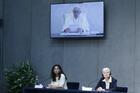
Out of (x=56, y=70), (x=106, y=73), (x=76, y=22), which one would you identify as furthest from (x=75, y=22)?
(x=106, y=73)

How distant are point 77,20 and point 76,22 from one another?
0.06 metres

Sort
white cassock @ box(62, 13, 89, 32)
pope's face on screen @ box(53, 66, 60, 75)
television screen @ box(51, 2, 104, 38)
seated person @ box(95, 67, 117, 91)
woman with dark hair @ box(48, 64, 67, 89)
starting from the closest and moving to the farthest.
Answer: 1. seated person @ box(95, 67, 117, 91)
2. woman with dark hair @ box(48, 64, 67, 89)
3. pope's face on screen @ box(53, 66, 60, 75)
4. television screen @ box(51, 2, 104, 38)
5. white cassock @ box(62, 13, 89, 32)

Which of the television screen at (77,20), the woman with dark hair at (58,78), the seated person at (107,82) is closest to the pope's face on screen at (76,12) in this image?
the television screen at (77,20)

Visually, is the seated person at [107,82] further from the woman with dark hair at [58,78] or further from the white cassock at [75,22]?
the white cassock at [75,22]

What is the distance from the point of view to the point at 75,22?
30.6 ft

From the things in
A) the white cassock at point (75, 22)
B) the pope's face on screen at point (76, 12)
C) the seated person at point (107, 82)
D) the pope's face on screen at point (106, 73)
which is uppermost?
the pope's face on screen at point (76, 12)

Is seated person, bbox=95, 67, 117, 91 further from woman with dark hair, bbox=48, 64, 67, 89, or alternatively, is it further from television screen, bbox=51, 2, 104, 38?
television screen, bbox=51, 2, 104, 38

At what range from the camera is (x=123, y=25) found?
889cm

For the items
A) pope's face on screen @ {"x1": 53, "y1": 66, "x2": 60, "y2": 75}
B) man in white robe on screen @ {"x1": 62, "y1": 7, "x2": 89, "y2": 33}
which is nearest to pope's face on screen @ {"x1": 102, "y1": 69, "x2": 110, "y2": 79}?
pope's face on screen @ {"x1": 53, "y1": 66, "x2": 60, "y2": 75}

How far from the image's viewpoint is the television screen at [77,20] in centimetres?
903

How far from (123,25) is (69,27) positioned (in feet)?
4.54

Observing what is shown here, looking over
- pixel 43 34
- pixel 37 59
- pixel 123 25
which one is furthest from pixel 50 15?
pixel 123 25

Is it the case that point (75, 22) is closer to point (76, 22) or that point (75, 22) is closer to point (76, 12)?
point (76, 22)

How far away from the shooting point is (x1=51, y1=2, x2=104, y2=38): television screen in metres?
9.03
